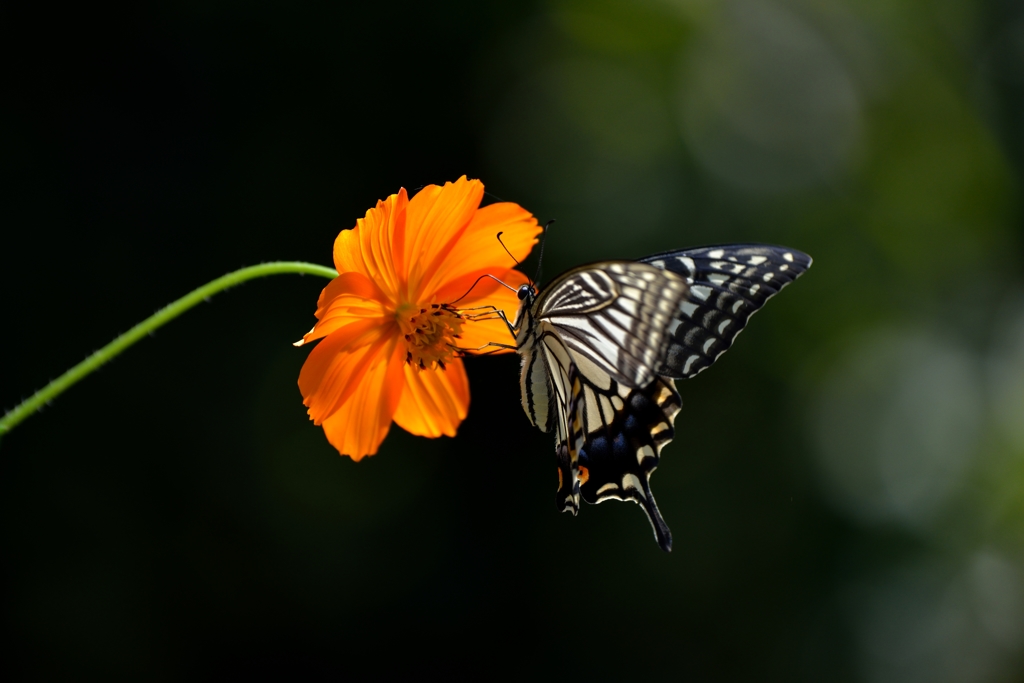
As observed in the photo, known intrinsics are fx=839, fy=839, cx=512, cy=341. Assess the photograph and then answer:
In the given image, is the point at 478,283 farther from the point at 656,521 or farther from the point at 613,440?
the point at 656,521

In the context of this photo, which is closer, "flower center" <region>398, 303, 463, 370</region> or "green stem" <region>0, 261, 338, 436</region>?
"green stem" <region>0, 261, 338, 436</region>

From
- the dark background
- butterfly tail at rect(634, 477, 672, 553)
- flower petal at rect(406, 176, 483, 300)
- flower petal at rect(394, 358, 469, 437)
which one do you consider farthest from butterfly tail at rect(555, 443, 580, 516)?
the dark background

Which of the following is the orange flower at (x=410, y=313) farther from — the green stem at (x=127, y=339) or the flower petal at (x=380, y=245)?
the green stem at (x=127, y=339)

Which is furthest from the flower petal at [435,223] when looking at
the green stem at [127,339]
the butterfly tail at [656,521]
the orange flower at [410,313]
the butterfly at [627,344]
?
the butterfly tail at [656,521]

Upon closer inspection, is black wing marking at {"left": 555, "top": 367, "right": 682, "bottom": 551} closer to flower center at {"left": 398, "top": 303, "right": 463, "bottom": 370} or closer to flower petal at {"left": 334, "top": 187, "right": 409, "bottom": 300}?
flower center at {"left": 398, "top": 303, "right": 463, "bottom": 370}

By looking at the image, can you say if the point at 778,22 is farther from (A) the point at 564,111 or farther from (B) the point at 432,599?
(B) the point at 432,599

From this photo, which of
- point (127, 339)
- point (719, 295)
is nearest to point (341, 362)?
point (127, 339)
